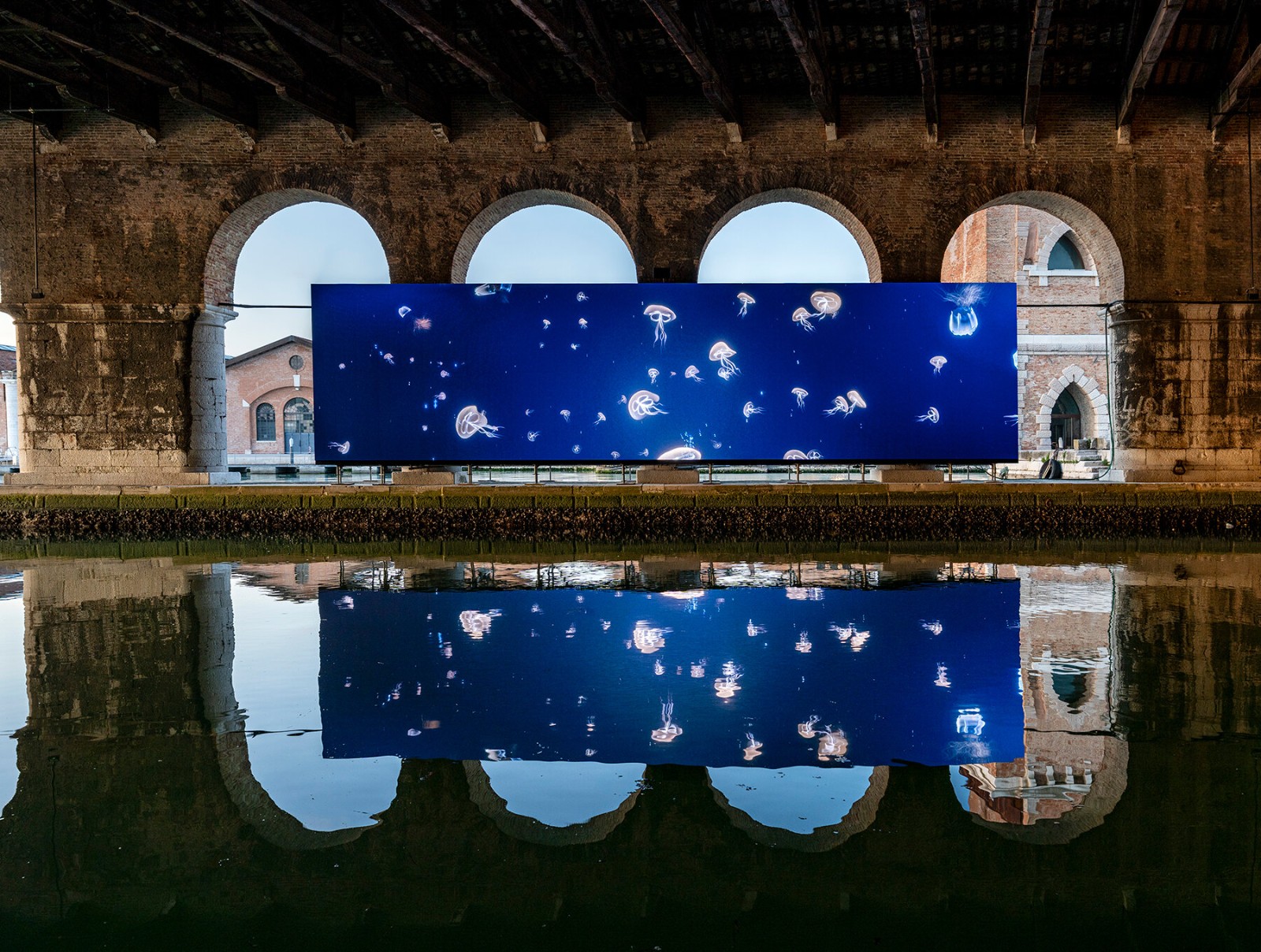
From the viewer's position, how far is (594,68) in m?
10.4

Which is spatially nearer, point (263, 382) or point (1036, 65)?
point (1036, 65)

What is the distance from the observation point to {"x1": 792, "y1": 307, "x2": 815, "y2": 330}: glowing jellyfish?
12.3 metres

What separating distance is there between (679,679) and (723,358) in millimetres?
8743

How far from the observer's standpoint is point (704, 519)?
1112cm

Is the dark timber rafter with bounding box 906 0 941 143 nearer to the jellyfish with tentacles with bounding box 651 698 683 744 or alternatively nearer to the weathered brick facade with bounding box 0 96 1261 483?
the weathered brick facade with bounding box 0 96 1261 483

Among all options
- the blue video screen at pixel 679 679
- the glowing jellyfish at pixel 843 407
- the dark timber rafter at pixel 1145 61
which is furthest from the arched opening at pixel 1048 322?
the blue video screen at pixel 679 679

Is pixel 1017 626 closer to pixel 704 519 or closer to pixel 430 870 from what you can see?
pixel 430 870

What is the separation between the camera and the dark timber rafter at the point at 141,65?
8898 mm

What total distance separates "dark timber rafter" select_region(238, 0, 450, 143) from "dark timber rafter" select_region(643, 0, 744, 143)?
10.7ft

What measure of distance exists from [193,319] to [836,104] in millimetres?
9276

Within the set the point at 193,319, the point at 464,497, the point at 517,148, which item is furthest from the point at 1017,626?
the point at 193,319

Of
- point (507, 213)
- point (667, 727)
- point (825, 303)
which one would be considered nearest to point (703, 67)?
point (825, 303)

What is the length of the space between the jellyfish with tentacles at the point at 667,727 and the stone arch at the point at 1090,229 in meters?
10.7

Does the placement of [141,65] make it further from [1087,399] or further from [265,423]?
[265,423]
